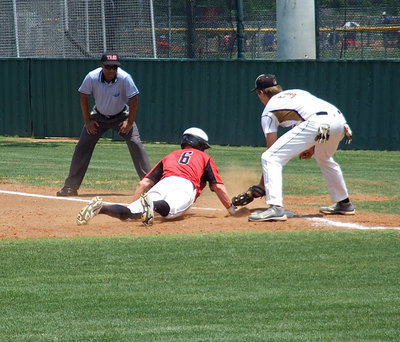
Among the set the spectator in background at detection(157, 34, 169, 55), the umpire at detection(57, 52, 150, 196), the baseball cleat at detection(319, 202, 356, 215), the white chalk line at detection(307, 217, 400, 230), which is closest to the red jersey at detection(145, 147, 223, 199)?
the white chalk line at detection(307, 217, 400, 230)

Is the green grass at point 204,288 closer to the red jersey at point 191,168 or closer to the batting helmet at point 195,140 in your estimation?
the red jersey at point 191,168

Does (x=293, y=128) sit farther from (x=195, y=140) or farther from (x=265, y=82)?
(x=195, y=140)

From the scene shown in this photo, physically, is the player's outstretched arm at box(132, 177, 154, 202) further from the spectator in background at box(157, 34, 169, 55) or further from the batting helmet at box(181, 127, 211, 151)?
the spectator in background at box(157, 34, 169, 55)

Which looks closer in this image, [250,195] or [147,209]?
[147,209]

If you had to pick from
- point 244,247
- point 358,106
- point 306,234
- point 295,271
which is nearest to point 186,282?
point 295,271

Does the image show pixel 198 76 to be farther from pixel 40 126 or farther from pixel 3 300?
pixel 3 300

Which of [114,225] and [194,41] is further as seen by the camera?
[194,41]

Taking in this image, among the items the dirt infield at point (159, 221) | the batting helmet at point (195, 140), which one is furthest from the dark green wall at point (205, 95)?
the batting helmet at point (195, 140)

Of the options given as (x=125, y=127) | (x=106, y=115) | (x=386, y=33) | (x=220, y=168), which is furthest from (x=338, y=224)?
(x=386, y=33)

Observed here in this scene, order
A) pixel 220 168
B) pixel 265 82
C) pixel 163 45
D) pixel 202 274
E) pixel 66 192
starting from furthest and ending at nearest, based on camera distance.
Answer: pixel 163 45, pixel 220 168, pixel 66 192, pixel 265 82, pixel 202 274

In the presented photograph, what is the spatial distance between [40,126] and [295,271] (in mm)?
16905

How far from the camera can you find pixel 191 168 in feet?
36.4

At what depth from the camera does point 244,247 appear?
9359mm

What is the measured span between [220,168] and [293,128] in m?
6.33
